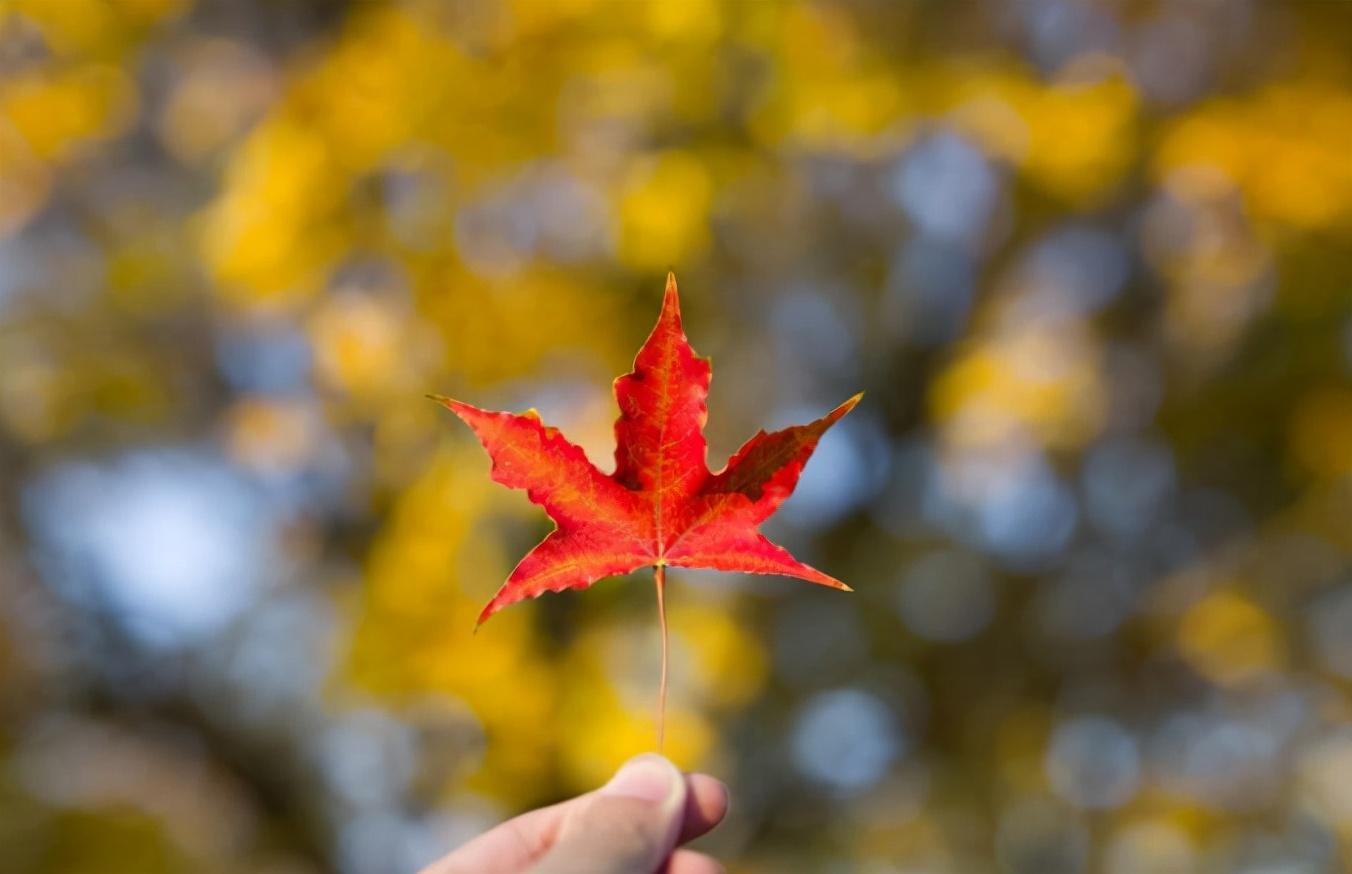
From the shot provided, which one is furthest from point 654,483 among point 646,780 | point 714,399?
point 714,399

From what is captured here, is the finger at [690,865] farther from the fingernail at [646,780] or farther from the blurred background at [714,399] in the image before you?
the blurred background at [714,399]

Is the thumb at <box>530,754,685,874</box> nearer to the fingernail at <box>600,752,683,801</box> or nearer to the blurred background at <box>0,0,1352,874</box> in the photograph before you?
the fingernail at <box>600,752,683,801</box>

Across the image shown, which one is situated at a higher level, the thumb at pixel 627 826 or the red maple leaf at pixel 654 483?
the red maple leaf at pixel 654 483

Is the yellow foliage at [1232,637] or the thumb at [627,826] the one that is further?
the yellow foliage at [1232,637]

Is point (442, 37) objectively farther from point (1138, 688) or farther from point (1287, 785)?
point (1287, 785)

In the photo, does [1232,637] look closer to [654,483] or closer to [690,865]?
[690,865]

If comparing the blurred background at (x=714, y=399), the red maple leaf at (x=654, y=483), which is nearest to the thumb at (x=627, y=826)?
the red maple leaf at (x=654, y=483)

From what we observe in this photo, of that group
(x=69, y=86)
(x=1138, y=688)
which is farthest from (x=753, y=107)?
(x=1138, y=688)

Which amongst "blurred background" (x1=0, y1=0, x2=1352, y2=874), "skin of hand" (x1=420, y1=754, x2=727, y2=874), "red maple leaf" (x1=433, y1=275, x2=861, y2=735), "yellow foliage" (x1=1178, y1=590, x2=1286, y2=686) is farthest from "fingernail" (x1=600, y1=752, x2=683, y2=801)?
"yellow foliage" (x1=1178, y1=590, x2=1286, y2=686)
